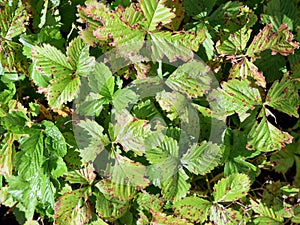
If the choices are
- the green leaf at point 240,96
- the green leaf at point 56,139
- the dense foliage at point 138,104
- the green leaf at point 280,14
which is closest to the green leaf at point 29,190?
the dense foliage at point 138,104

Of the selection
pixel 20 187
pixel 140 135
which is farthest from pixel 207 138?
pixel 20 187

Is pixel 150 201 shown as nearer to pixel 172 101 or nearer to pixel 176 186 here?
pixel 176 186

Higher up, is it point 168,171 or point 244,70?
point 244,70

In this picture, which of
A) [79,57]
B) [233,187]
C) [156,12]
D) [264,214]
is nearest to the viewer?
[156,12]

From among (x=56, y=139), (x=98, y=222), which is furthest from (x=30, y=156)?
(x=98, y=222)

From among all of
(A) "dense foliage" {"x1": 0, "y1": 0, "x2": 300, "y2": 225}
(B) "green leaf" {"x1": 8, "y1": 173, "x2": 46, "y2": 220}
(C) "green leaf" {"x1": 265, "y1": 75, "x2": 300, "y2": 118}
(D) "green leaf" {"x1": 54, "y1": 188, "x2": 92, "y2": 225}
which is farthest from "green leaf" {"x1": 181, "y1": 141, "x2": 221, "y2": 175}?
(B) "green leaf" {"x1": 8, "y1": 173, "x2": 46, "y2": 220}

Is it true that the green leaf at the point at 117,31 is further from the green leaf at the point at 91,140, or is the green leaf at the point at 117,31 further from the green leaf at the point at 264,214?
the green leaf at the point at 264,214
